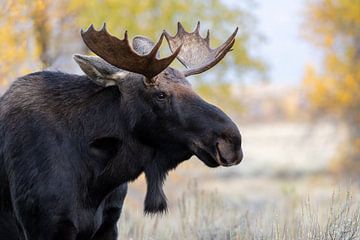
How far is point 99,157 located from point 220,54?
118 cm

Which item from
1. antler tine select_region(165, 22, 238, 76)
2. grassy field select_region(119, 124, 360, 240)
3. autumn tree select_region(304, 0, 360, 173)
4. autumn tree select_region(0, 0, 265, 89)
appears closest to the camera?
antler tine select_region(165, 22, 238, 76)

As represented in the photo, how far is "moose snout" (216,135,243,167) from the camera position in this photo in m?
5.65

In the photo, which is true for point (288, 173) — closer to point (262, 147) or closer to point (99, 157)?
point (262, 147)

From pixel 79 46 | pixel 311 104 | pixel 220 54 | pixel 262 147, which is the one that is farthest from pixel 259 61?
pixel 220 54

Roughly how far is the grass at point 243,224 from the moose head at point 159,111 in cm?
147

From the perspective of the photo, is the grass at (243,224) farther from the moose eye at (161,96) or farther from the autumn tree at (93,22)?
the autumn tree at (93,22)

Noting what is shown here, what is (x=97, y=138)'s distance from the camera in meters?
6.17

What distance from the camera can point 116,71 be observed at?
614 cm

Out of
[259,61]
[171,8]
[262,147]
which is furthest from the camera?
[262,147]

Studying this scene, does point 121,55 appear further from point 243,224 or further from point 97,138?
point 243,224

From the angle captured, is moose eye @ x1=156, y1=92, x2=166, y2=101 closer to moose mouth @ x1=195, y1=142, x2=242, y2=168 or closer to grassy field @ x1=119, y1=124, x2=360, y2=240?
moose mouth @ x1=195, y1=142, x2=242, y2=168

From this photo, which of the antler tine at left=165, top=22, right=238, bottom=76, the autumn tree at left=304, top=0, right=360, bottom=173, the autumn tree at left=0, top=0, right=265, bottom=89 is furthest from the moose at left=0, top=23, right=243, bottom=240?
the autumn tree at left=304, top=0, right=360, bottom=173

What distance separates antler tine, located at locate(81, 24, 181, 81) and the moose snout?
0.64 meters

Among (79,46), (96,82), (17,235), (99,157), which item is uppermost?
(79,46)
